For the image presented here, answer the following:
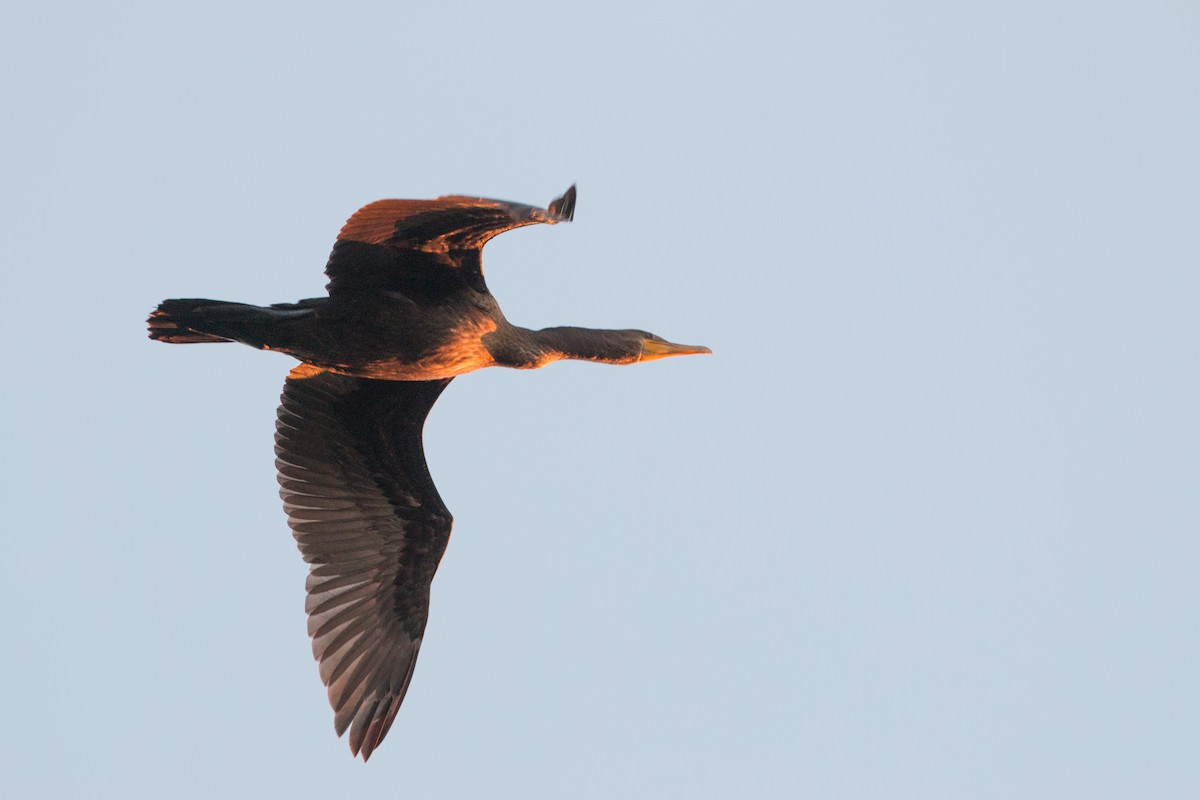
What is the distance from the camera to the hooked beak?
9750 millimetres

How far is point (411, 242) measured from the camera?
8.69 meters

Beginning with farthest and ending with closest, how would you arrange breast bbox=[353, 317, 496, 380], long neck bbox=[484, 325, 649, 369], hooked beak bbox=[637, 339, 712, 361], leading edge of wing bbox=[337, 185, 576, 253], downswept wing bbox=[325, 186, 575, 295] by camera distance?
hooked beak bbox=[637, 339, 712, 361] → long neck bbox=[484, 325, 649, 369] → breast bbox=[353, 317, 496, 380] → downswept wing bbox=[325, 186, 575, 295] → leading edge of wing bbox=[337, 185, 576, 253]

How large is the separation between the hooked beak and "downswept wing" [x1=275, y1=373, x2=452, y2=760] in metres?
1.51

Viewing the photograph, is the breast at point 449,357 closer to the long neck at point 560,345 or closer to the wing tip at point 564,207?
the long neck at point 560,345

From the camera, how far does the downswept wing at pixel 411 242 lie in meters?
8.12

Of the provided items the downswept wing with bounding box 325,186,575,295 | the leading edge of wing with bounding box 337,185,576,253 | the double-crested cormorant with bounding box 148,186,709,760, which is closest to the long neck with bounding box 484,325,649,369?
the double-crested cormorant with bounding box 148,186,709,760

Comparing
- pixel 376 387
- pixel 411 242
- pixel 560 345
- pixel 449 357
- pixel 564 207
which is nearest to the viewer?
pixel 564 207

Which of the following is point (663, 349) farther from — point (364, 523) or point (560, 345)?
point (364, 523)

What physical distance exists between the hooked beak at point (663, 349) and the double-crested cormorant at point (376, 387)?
10 mm

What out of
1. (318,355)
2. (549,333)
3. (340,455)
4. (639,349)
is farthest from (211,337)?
(639,349)

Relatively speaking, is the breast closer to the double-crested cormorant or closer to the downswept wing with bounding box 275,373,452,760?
the double-crested cormorant

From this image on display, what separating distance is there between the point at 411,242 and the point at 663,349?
1971 millimetres

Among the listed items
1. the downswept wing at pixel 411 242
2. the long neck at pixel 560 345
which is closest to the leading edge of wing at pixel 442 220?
the downswept wing at pixel 411 242

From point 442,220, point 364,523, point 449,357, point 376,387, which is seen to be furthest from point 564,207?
point 364,523
